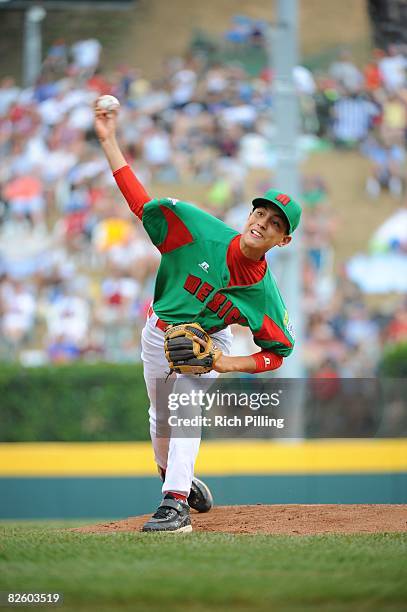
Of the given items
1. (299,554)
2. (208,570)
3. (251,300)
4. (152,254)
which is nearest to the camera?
(208,570)

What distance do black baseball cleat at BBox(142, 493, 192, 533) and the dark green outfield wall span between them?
324 cm

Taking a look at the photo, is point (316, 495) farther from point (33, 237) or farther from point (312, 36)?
point (312, 36)

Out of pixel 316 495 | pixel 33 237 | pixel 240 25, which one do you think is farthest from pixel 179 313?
pixel 240 25

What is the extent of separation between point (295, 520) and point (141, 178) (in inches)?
331

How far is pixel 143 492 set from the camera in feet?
27.8

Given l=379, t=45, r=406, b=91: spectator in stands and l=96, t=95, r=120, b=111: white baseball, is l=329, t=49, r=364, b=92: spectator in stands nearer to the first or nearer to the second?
l=379, t=45, r=406, b=91: spectator in stands

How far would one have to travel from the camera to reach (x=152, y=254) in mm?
11820

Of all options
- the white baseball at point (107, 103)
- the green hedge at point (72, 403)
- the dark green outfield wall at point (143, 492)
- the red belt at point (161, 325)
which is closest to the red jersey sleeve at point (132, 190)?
the white baseball at point (107, 103)

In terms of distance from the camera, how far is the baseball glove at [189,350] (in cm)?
473

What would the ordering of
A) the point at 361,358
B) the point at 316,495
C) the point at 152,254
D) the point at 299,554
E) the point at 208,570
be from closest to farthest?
the point at 208,570 < the point at 299,554 < the point at 316,495 < the point at 361,358 < the point at 152,254

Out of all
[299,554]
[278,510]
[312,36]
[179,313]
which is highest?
[312,36]

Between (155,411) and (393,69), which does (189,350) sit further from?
(393,69)

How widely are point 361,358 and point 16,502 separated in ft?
14.1

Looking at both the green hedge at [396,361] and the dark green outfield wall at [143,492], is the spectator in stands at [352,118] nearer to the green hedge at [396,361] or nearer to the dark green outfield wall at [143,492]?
the green hedge at [396,361]
